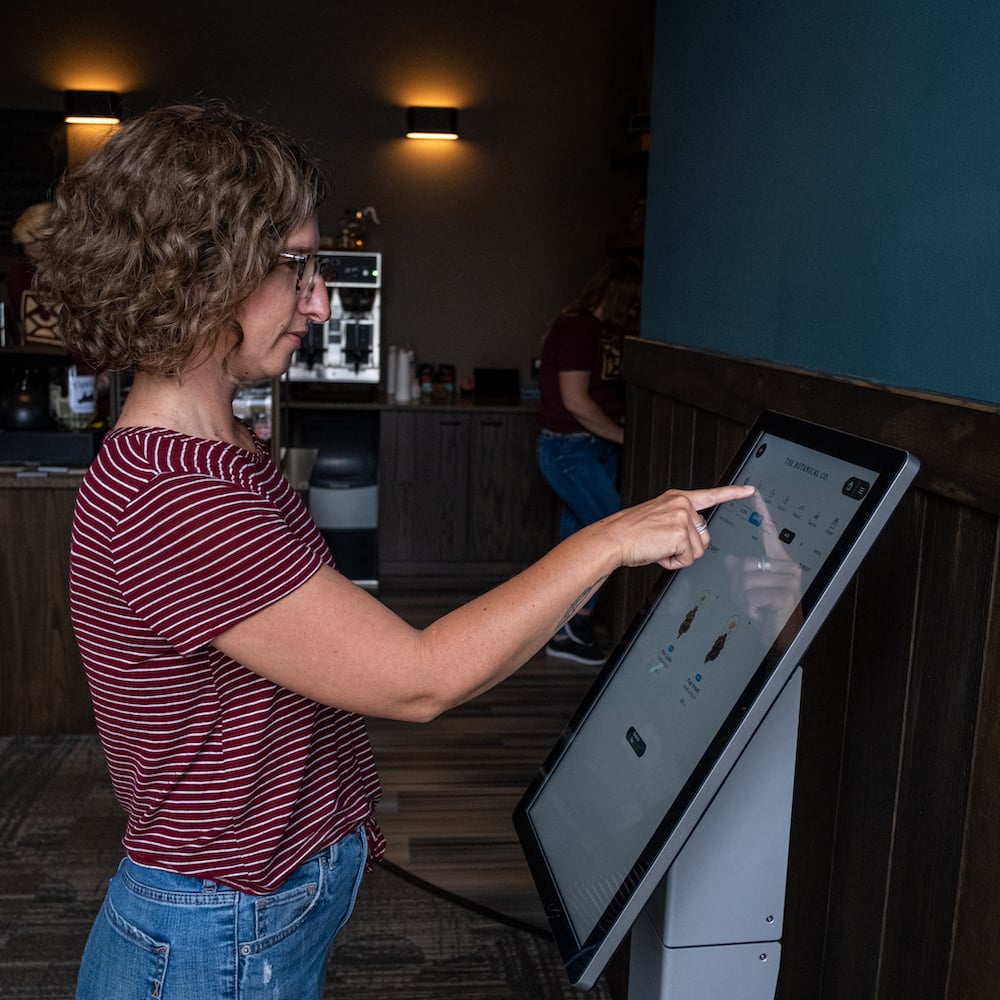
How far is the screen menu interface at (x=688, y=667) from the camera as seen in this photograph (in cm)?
106

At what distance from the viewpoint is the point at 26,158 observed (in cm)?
661

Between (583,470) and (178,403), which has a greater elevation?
(178,403)

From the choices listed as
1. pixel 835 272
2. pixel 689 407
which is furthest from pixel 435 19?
pixel 835 272

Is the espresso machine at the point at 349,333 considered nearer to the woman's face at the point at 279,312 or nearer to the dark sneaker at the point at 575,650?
the dark sneaker at the point at 575,650

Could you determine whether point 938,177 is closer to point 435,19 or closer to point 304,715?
point 304,715

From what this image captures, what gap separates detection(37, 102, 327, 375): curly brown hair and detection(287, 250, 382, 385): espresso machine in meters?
5.12

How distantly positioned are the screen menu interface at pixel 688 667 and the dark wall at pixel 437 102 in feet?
18.7

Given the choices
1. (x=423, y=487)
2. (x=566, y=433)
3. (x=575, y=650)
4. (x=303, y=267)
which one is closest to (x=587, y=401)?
(x=566, y=433)

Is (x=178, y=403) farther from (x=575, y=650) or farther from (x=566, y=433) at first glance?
(x=575, y=650)

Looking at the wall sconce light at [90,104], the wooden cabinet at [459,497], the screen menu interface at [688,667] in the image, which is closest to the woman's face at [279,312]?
the screen menu interface at [688,667]

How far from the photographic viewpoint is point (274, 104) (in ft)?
21.9

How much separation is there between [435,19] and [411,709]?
244 inches

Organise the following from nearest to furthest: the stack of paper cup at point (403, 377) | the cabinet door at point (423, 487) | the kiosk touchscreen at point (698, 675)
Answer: the kiosk touchscreen at point (698, 675)
the cabinet door at point (423, 487)
the stack of paper cup at point (403, 377)

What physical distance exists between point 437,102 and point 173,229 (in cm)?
589
